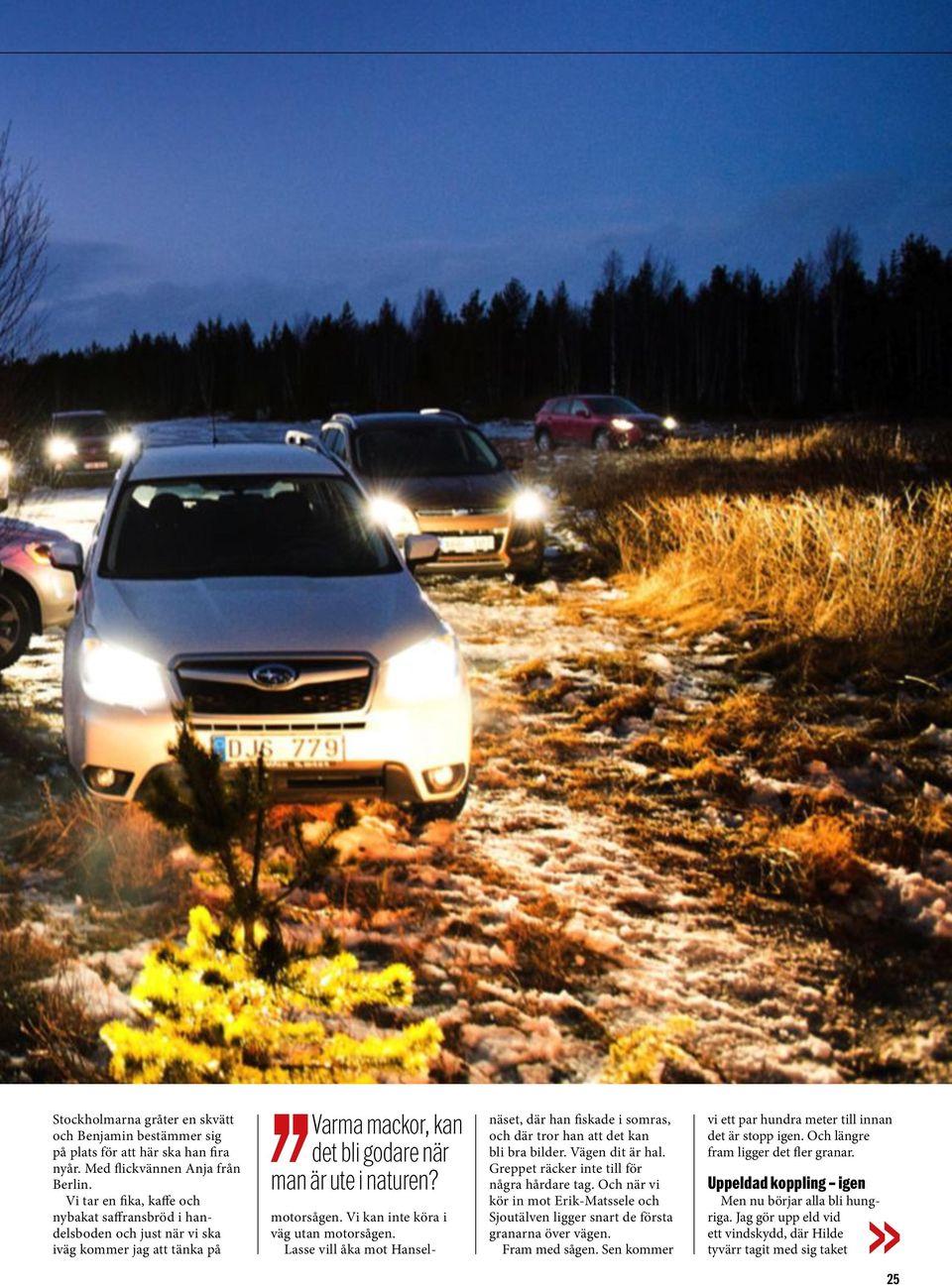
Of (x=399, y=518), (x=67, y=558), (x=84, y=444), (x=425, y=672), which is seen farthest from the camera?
(x=84, y=444)

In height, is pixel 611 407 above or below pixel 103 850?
above

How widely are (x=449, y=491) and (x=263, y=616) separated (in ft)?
22.0

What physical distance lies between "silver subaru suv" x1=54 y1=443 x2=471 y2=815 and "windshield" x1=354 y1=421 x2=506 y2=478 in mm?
6360

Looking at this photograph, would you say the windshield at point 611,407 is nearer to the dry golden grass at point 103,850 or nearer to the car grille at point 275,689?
the dry golden grass at point 103,850

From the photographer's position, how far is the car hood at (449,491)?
443 inches

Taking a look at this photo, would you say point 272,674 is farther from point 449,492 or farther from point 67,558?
point 449,492

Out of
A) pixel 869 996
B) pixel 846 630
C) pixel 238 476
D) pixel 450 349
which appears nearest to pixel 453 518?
pixel 846 630

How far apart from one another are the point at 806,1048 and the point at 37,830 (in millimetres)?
3122

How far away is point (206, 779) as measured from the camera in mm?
3377

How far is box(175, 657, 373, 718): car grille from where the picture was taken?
4.45 meters

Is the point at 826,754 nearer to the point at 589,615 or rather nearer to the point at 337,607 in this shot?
Result: the point at 337,607

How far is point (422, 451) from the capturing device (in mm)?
12242
